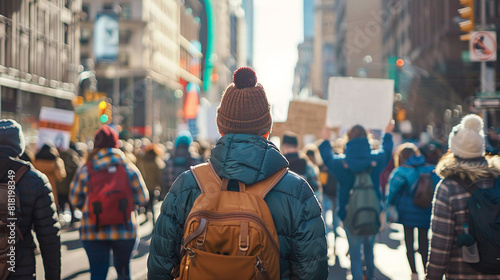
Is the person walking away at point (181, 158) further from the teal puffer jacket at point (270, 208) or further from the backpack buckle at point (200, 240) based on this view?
Result: the backpack buckle at point (200, 240)

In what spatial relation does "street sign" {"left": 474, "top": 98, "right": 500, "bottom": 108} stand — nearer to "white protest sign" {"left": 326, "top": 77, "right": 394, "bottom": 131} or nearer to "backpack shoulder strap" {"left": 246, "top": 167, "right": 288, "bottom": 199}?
"white protest sign" {"left": 326, "top": 77, "right": 394, "bottom": 131}

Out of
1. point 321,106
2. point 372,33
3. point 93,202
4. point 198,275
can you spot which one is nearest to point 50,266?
point 93,202

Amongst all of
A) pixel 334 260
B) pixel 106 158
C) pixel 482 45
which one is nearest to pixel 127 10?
pixel 482 45

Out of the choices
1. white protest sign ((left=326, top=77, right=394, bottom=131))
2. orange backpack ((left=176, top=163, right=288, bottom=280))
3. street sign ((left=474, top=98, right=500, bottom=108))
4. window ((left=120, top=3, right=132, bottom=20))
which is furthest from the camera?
window ((left=120, top=3, right=132, bottom=20))

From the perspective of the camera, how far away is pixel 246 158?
2.93 m

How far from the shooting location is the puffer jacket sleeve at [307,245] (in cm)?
297

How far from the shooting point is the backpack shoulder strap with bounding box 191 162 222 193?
2.94 meters

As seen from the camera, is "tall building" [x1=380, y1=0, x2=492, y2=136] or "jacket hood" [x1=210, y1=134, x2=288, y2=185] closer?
"jacket hood" [x1=210, y1=134, x2=288, y2=185]

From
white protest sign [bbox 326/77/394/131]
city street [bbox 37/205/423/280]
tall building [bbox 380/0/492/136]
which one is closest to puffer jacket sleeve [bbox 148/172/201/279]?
city street [bbox 37/205/423/280]

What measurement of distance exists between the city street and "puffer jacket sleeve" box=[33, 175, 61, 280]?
157 inches

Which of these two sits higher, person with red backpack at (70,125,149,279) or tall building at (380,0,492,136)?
tall building at (380,0,492,136)

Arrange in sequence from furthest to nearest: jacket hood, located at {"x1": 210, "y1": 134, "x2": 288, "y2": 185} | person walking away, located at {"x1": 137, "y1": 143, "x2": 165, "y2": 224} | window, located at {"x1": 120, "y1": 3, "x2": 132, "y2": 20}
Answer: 1. window, located at {"x1": 120, "y1": 3, "x2": 132, "y2": 20}
2. person walking away, located at {"x1": 137, "y1": 143, "x2": 165, "y2": 224}
3. jacket hood, located at {"x1": 210, "y1": 134, "x2": 288, "y2": 185}

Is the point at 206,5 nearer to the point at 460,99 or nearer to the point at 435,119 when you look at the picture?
the point at 460,99

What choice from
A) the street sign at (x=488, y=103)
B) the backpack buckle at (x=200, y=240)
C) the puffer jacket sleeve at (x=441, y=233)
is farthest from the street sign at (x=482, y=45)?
the backpack buckle at (x=200, y=240)
